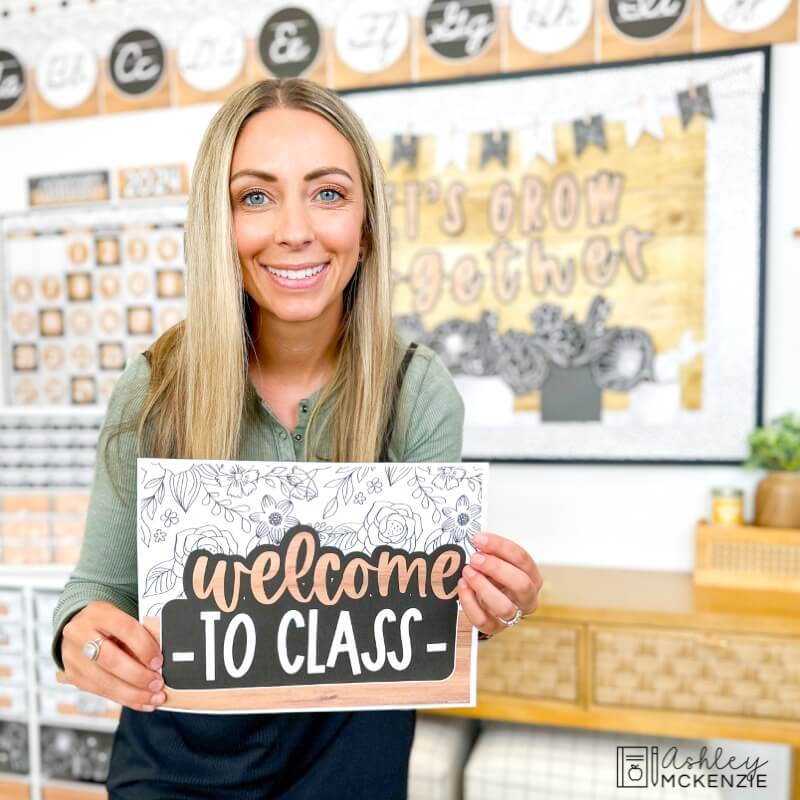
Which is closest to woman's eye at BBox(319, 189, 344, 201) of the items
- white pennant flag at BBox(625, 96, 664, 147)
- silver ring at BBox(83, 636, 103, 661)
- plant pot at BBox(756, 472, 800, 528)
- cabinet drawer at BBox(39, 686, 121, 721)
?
silver ring at BBox(83, 636, 103, 661)

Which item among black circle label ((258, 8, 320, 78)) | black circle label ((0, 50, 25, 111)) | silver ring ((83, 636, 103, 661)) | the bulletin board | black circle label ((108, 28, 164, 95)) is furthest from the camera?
black circle label ((0, 50, 25, 111))

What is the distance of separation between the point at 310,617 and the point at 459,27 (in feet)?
5.89

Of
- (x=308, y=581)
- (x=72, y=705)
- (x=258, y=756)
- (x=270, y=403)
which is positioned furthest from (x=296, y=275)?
(x=72, y=705)

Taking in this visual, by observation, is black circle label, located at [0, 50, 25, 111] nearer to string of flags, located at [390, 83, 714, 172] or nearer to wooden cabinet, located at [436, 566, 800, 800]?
string of flags, located at [390, 83, 714, 172]

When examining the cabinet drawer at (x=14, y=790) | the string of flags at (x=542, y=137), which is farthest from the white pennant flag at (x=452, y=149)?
the cabinet drawer at (x=14, y=790)

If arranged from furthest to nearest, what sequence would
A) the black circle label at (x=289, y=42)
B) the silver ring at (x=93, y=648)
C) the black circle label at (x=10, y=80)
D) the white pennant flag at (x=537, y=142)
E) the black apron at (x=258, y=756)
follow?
the black circle label at (x=10, y=80), the black circle label at (x=289, y=42), the white pennant flag at (x=537, y=142), the black apron at (x=258, y=756), the silver ring at (x=93, y=648)

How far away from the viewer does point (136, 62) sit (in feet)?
7.68

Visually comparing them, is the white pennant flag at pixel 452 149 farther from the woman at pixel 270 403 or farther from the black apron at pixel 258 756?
the black apron at pixel 258 756

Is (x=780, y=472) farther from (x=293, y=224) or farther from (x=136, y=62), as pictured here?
(x=136, y=62)

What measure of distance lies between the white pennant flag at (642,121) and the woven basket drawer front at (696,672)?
126 centimetres

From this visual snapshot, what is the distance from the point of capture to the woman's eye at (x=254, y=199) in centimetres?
86

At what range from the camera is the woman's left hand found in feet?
2.69

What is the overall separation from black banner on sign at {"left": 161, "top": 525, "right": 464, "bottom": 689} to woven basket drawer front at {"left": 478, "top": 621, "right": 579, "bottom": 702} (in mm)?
954

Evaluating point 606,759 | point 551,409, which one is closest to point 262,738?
point 606,759
